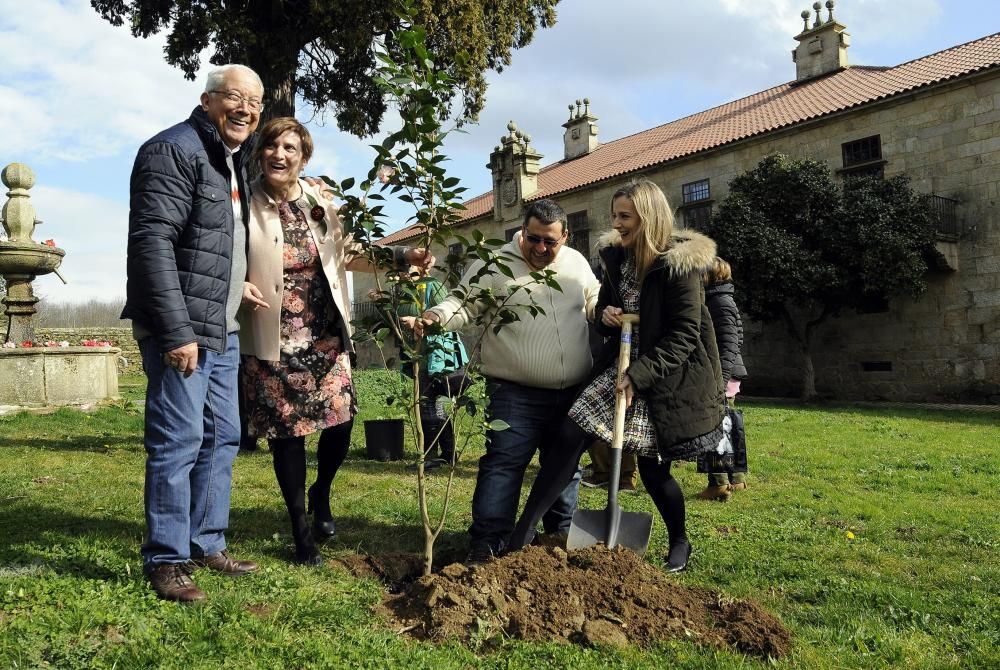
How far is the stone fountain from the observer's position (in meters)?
9.56

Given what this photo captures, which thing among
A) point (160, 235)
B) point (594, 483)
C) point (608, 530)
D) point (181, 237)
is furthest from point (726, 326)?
point (160, 235)

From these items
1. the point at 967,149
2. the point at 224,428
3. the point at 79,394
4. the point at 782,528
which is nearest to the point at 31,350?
the point at 79,394

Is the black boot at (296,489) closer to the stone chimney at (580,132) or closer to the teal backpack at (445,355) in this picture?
the teal backpack at (445,355)

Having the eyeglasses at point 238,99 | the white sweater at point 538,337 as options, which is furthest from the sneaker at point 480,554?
the eyeglasses at point 238,99

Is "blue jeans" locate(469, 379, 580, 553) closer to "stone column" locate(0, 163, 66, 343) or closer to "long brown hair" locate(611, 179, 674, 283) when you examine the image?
"long brown hair" locate(611, 179, 674, 283)

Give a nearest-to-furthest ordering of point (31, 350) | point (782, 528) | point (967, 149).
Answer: point (782, 528), point (31, 350), point (967, 149)

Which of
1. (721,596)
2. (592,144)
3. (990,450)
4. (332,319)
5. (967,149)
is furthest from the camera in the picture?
(592,144)

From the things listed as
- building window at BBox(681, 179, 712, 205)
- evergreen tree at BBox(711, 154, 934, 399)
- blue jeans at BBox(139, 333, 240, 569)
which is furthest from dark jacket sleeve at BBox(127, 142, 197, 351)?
building window at BBox(681, 179, 712, 205)

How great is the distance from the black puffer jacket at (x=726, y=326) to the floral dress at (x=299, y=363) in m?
2.85

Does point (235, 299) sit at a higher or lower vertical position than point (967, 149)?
lower

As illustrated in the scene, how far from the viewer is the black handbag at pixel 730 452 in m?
4.95

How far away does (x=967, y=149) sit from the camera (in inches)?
657

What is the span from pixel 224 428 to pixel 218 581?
A: 63 centimetres

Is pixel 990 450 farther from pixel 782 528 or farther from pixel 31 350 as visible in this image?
pixel 31 350
